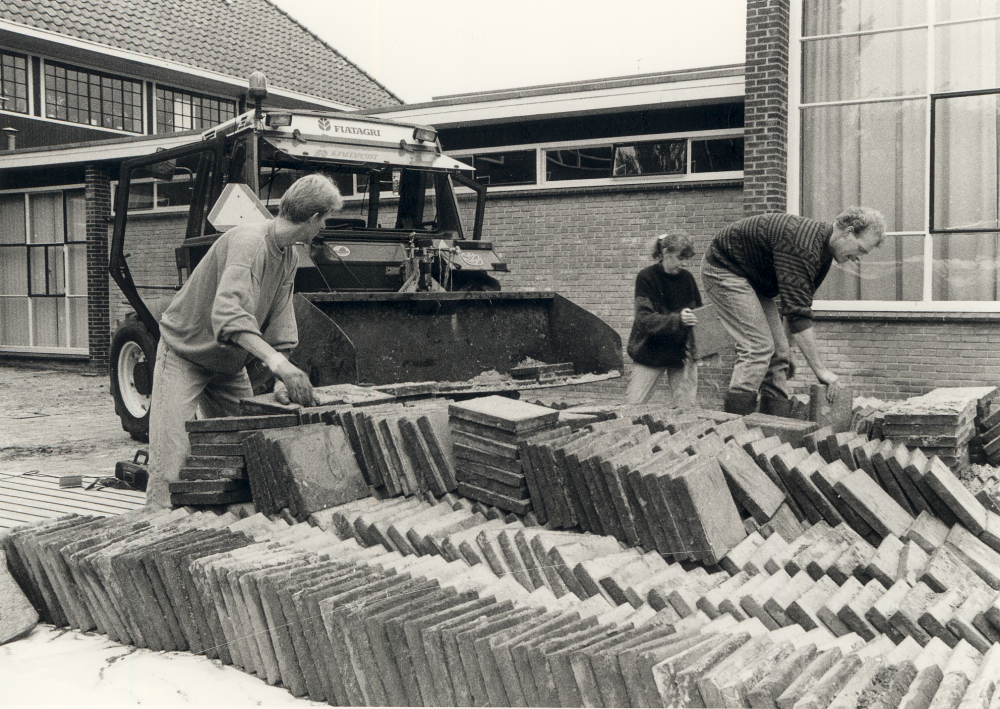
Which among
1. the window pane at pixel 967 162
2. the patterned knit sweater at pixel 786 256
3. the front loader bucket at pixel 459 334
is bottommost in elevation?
the front loader bucket at pixel 459 334

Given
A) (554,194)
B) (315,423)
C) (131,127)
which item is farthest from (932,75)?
(131,127)

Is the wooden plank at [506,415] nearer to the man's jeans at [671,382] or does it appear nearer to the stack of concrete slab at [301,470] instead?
the stack of concrete slab at [301,470]

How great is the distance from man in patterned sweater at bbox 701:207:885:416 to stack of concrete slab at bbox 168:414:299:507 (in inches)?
110

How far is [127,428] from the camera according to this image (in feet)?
26.7

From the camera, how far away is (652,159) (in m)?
11.2

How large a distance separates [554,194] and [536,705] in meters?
9.52

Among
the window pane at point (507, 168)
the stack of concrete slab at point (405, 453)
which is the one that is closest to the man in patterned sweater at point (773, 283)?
the stack of concrete slab at point (405, 453)

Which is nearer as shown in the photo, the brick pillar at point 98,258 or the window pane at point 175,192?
the window pane at point 175,192

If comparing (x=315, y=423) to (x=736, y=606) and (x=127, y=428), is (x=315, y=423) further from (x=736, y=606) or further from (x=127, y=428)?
(x=127, y=428)

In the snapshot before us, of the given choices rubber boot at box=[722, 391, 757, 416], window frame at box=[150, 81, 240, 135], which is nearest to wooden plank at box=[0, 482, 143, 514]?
rubber boot at box=[722, 391, 757, 416]

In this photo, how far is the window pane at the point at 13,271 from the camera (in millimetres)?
16375

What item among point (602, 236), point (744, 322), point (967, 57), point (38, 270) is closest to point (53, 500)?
point (744, 322)

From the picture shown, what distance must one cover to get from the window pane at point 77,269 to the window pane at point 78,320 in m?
0.18

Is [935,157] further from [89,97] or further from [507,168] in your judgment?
[89,97]
